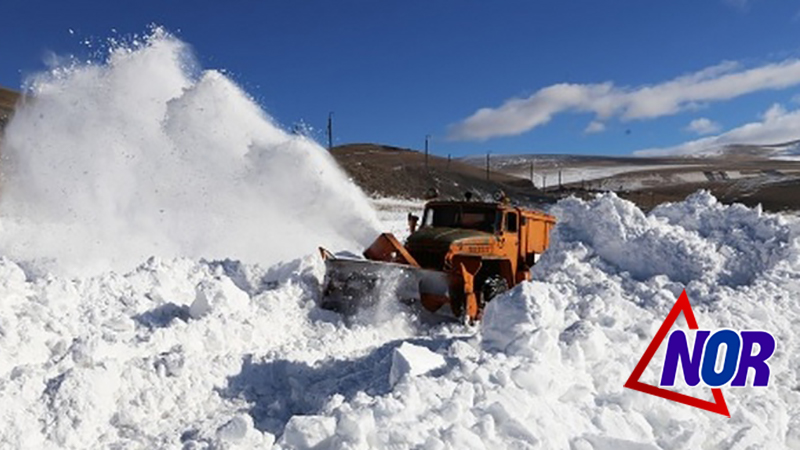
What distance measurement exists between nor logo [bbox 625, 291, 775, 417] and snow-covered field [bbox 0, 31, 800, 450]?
155 millimetres

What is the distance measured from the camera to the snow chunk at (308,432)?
4867 millimetres

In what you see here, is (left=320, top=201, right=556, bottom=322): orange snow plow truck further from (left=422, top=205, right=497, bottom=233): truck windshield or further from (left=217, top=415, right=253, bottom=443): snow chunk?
(left=217, top=415, right=253, bottom=443): snow chunk

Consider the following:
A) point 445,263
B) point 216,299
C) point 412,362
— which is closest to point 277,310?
point 216,299

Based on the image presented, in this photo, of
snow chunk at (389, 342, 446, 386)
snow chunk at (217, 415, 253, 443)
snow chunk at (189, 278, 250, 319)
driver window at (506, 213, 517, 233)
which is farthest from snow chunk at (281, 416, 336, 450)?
driver window at (506, 213, 517, 233)

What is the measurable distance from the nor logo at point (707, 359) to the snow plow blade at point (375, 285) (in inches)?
123

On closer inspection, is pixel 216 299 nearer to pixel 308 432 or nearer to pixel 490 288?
pixel 308 432

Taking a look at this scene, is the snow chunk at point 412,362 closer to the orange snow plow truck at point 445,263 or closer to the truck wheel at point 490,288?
the orange snow plow truck at point 445,263

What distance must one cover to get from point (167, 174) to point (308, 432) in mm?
10815

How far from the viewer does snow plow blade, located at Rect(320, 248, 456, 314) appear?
386 inches

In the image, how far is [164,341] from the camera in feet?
25.0

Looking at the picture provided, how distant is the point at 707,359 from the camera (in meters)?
7.29

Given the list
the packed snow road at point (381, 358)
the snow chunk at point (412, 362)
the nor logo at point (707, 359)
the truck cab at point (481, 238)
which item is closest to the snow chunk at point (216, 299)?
the packed snow road at point (381, 358)

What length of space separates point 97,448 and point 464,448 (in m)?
2.71

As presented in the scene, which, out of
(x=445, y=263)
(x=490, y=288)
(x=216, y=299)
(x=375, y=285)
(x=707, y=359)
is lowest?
(x=707, y=359)
